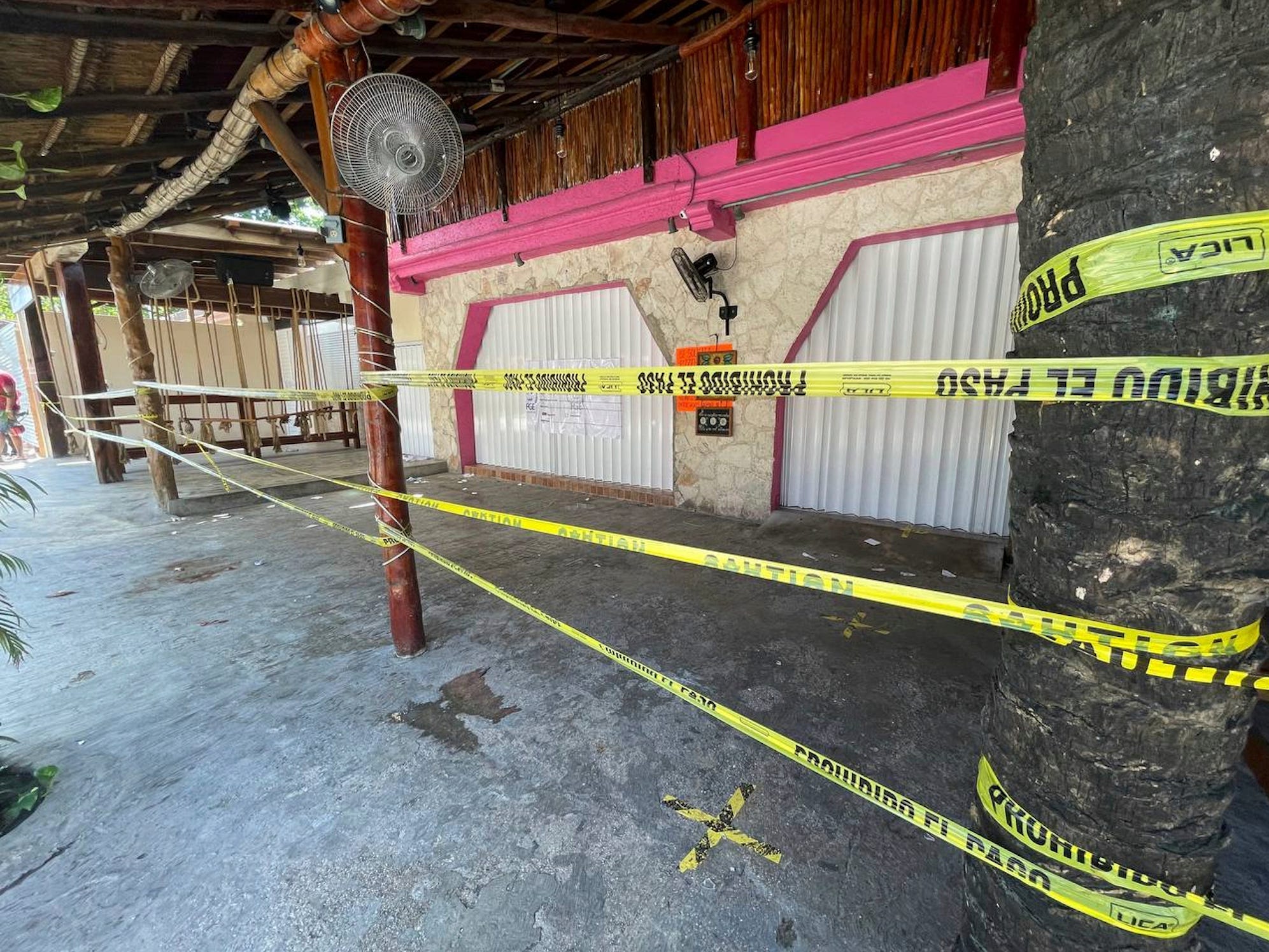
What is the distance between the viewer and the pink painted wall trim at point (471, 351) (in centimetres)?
715

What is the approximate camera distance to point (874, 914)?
1450 millimetres

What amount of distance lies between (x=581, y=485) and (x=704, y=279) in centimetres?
318

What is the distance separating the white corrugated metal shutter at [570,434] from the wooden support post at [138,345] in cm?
383

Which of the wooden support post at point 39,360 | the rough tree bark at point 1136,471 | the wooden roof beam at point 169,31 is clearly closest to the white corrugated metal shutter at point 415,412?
the wooden support post at point 39,360

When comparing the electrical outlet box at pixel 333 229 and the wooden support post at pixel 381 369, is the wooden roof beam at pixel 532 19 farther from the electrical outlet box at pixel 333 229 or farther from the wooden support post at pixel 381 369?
the electrical outlet box at pixel 333 229

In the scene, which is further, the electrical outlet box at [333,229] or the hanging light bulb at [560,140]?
the hanging light bulb at [560,140]

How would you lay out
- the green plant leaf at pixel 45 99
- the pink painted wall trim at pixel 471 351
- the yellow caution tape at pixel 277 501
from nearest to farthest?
the green plant leaf at pixel 45 99 < the yellow caution tape at pixel 277 501 < the pink painted wall trim at pixel 471 351

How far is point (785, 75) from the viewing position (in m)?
4.04

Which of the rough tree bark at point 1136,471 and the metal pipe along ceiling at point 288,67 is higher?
the metal pipe along ceiling at point 288,67

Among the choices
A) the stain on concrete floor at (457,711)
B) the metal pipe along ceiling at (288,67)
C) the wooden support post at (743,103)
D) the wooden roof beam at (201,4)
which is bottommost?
the stain on concrete floor at (457,711)

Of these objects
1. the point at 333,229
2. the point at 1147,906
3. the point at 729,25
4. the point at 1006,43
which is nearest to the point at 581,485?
the point at 333,229

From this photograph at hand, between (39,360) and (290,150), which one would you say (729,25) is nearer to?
(290,150)

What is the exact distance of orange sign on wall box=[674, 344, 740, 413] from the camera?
5129 mm

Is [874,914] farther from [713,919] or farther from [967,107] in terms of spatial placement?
[967,107]
